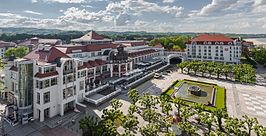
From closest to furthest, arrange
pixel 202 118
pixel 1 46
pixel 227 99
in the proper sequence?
pixel 202 118
pixel 227 99
pixel 1 46

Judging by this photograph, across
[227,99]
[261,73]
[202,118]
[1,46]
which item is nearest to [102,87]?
[202,118]

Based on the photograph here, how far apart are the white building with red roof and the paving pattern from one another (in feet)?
129

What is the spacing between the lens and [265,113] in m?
37.8

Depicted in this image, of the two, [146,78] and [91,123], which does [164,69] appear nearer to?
[146,78]

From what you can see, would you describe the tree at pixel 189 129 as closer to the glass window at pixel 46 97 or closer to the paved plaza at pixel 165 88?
the paved plaza at pixel 165 88

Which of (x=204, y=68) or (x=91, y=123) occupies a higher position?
(x=204, y=68)

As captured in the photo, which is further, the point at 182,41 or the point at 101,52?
the point at 182,41

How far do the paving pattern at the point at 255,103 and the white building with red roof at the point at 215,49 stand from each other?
3931cm

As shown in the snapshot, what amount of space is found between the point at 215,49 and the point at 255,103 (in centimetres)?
4829

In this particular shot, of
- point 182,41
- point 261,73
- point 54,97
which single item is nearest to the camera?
point 54,97

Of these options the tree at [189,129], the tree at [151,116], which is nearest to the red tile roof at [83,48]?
the tree at [151,116]

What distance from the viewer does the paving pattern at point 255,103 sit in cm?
3809

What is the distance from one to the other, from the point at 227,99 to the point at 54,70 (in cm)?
3779

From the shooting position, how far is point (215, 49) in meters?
86.9
